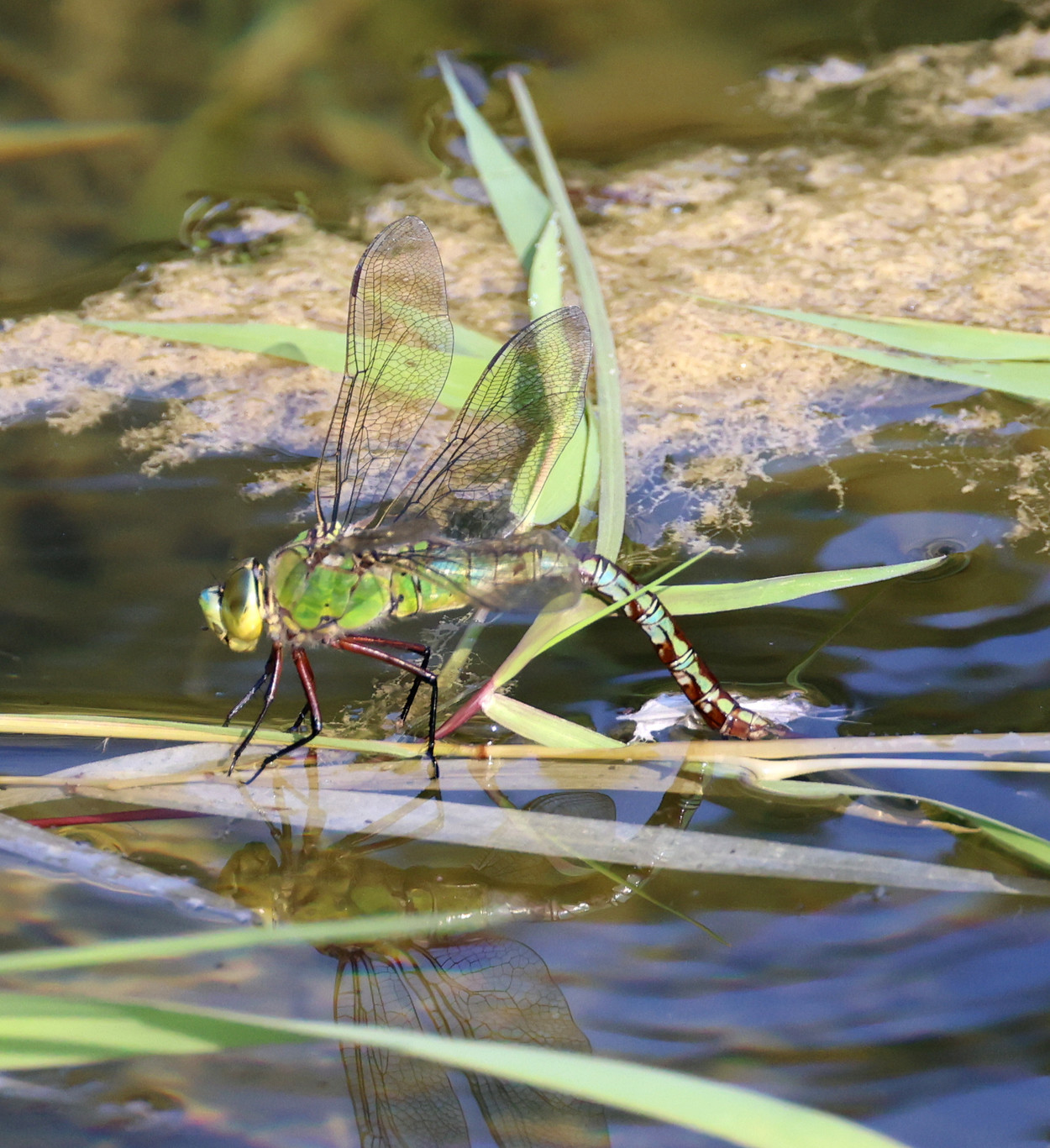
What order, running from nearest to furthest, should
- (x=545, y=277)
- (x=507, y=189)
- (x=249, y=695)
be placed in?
1. (x=249, y=695)
2. (x=545, y=277)
3. (x=507, y=189)

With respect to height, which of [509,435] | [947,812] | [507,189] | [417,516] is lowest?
[947,812]

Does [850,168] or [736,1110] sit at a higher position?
[850,168]

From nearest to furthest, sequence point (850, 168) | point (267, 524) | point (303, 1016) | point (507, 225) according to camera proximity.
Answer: point (303, 1016), point (267, 524), point (507, 225), point (850, 168)

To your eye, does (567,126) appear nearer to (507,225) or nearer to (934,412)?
(507,225)

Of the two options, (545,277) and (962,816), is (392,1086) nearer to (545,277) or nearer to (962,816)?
(962,816)

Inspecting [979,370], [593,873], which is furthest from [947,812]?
[979,370]

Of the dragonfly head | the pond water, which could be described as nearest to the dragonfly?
the dragonfly head

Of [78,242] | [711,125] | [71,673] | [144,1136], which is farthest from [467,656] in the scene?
[711,125]
